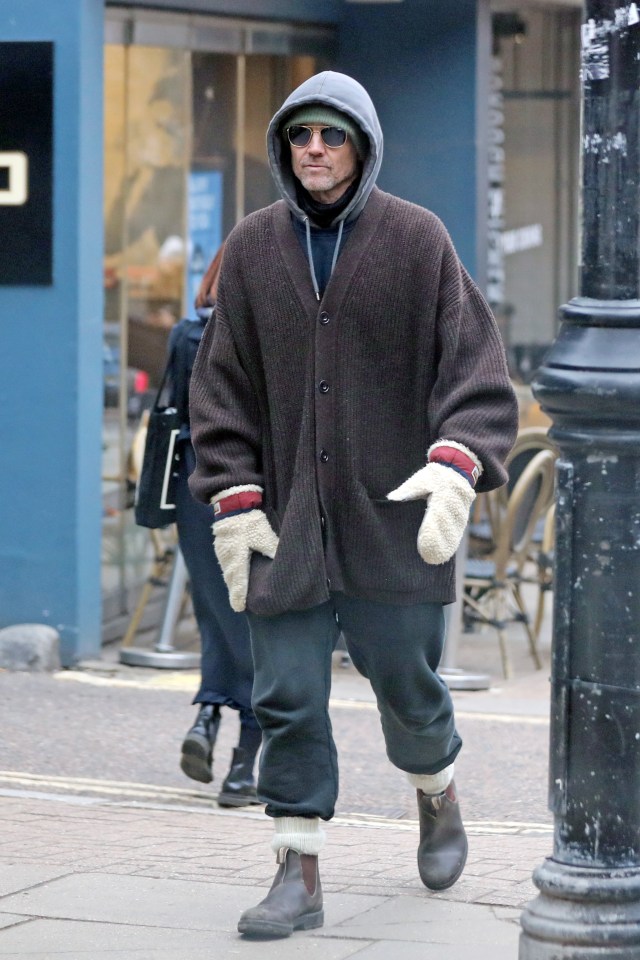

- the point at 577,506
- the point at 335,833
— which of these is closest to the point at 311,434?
the point at 577,506

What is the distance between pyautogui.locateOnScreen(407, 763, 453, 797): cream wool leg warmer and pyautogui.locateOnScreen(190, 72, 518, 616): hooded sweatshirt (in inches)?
19.9

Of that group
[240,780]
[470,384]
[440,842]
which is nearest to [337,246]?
[470,384]

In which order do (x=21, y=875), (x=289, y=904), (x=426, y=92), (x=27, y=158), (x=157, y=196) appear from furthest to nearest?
1. (x=426, y=92)
2. (x=157, y=196)
3. (x=27, y=158)
4. (x=21, y=875)
5. (x=289, y=904)

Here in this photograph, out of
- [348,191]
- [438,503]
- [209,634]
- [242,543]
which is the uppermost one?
[348,191]

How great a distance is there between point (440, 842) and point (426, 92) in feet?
19.9

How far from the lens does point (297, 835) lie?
4301 mm

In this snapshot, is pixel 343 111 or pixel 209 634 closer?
pixel 343 111

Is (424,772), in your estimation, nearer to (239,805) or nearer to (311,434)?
(311,434)

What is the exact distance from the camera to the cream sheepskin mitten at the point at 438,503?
13.5 ft

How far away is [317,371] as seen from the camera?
14.1 feet

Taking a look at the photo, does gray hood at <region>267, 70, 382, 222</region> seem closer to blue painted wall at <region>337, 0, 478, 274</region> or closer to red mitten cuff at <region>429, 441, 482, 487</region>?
red mitten cuff at <region>429, 441, 482, 487</region>

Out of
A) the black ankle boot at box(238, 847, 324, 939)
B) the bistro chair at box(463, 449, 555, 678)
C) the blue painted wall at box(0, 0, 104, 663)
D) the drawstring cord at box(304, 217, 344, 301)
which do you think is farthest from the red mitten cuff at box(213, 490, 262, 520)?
the bistro chair at box(463, 449, 555, 678)

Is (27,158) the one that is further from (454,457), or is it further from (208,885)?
(454,457)

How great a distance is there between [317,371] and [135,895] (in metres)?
1.42
